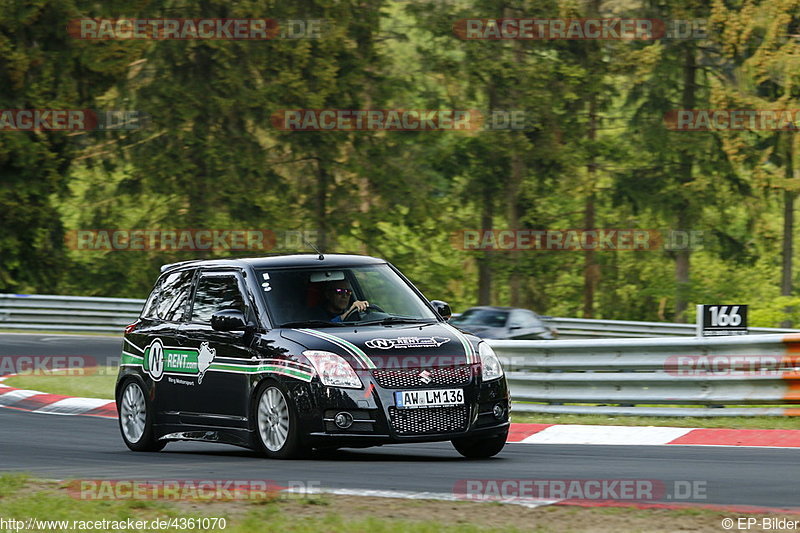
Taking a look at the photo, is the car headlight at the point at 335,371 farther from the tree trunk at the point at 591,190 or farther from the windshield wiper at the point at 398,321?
the tree trunk at the point at 591,190

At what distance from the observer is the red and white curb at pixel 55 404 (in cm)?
1709

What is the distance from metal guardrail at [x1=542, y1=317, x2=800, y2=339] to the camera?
33.6 meters

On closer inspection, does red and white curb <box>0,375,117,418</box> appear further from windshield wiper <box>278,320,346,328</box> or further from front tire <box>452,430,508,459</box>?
front tire <box>452,430,508,459</box>

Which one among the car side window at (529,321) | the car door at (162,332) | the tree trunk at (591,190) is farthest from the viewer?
the tree trunk at (591,190)

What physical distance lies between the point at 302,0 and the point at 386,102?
443cm

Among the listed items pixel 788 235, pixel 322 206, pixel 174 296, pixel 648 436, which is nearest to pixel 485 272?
pixel 322 206

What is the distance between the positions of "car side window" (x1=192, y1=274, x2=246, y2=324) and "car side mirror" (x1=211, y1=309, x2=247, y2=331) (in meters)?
0.28

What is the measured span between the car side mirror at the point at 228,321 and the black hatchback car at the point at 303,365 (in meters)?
0.01

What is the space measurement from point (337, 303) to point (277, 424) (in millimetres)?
1227

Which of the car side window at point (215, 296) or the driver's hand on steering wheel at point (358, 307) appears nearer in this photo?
the driver's hand on steering wheel at point (358, 307)

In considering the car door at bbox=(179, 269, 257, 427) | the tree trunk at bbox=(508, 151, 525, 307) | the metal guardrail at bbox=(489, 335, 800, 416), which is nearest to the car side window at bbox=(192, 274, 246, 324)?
the car door at bbox=(179, 269, 257, 427)

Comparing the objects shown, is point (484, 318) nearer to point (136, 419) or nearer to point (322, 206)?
point (136, 419)

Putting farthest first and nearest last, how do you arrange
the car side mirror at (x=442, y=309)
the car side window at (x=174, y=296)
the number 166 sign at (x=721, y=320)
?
the number 166 sign at (x=721, y=320)
the car side window at (x=174, y=296)
the car side mirror at (x=442, y=309)

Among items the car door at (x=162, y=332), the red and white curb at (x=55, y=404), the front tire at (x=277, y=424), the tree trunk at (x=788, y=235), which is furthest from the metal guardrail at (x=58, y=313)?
the front tire at (x=277, y=424)
